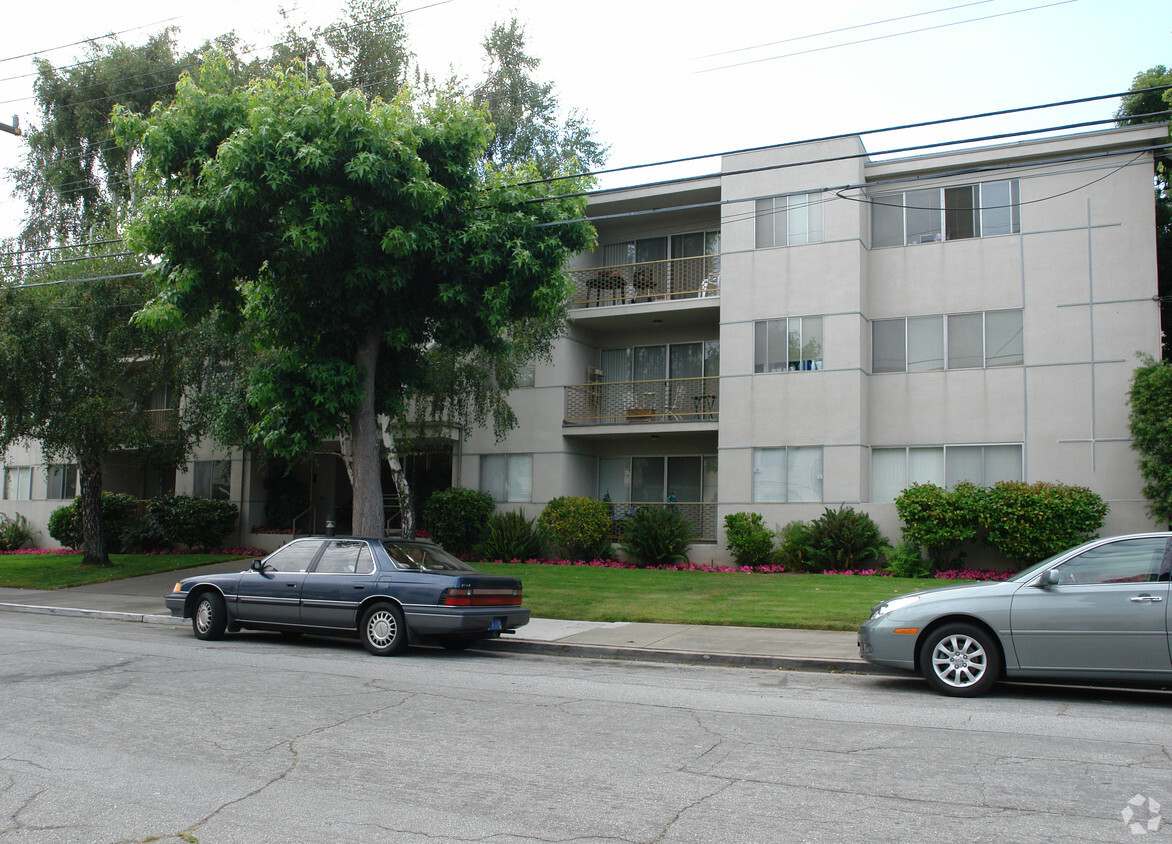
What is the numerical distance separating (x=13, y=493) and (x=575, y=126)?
23.9m

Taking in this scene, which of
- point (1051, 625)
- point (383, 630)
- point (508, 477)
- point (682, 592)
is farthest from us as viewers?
point (508, 477)

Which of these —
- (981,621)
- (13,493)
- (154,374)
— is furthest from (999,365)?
(13,493)

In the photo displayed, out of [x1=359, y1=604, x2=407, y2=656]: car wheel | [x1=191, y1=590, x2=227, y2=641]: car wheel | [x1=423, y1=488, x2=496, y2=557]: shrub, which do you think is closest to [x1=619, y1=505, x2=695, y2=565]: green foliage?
[x1=423, y1=488, x2=496, y2=557]: shrub

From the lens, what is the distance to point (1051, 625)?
27.0 feet

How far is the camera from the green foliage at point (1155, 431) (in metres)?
17.2

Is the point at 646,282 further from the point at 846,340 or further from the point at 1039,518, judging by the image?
the point at 1039,518

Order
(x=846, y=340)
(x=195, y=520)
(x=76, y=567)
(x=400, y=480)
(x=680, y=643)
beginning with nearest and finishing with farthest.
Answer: (x=680, y=643) → (x=846, y=340) → (x=400, y=480) → (x=76, y=567) → (x=195, y=520)

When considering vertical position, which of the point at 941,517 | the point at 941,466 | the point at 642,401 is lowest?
the point at 941,517

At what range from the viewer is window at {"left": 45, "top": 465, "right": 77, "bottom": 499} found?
105ft

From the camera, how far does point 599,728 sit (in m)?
7.12

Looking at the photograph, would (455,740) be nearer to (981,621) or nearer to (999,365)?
(981,621)

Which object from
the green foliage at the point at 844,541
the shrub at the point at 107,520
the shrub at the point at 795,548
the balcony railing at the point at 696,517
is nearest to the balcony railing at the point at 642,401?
the balcony railing at the point at 696,517

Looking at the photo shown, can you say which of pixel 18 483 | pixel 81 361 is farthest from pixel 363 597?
pixel 18 483

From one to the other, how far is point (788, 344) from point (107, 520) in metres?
21.1
